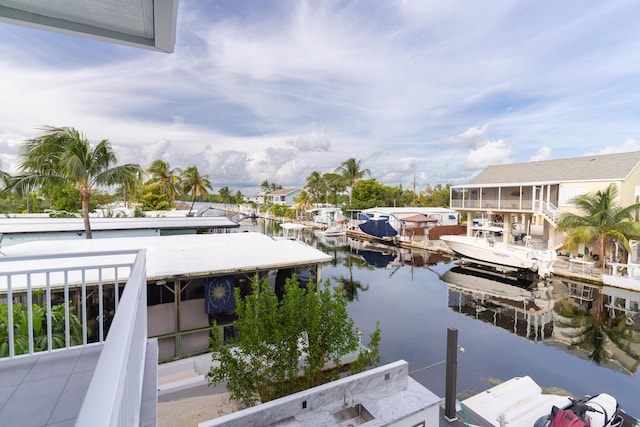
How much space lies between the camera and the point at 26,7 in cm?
219

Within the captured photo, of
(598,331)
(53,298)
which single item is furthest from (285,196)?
(53,298)

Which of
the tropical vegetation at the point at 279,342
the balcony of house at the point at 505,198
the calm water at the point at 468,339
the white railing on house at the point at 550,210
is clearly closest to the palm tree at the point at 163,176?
the calm water at the point at 468,339

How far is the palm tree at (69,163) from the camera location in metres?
12.0

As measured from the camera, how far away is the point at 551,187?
2300 cm

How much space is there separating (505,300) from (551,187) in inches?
513

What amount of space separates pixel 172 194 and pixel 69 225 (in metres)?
20.5

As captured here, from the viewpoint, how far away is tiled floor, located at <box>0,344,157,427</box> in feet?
7.27

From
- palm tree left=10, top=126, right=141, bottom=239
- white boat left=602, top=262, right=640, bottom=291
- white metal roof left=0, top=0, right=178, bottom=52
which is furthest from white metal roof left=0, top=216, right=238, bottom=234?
white boat left=602, top=262, right=640, bottom=291

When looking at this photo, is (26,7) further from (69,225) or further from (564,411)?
(69,225)

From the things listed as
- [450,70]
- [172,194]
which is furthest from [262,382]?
[172,194]

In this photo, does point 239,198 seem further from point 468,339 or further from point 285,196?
point 468,339

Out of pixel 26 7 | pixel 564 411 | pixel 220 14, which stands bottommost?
pixel 564 411

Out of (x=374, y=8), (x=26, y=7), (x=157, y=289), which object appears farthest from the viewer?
(x=374, y=8)

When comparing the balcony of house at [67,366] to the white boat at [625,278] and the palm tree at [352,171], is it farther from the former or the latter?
the palm tree at [352,171]
